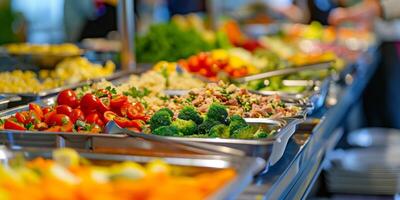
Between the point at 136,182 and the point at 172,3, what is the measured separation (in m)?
8.74

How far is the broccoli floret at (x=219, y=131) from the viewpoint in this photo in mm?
2361

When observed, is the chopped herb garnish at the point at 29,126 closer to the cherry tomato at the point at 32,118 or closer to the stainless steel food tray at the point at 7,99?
the cherry tomato at the point at 32,118

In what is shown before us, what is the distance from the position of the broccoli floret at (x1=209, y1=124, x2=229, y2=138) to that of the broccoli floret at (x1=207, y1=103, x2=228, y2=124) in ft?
0.44

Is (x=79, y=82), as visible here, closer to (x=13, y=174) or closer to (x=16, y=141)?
(x=16, y=141)

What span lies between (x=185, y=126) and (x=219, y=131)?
0.13m

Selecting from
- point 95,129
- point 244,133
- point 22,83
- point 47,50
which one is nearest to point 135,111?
point 95,129

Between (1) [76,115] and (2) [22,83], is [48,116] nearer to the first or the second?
(1) [76,115]

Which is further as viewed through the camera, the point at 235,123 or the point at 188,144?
the point at 235,123

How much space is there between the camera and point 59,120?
2537mm

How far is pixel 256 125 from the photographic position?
2.56 m

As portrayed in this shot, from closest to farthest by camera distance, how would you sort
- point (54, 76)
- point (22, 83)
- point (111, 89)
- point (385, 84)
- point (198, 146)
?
point (198, 146) → point (111, 89) → point (22, 83) → point (54, 76) → point (385, 84)

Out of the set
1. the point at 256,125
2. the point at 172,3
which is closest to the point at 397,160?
the point at 256,125

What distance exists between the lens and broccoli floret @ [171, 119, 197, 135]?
2426mm

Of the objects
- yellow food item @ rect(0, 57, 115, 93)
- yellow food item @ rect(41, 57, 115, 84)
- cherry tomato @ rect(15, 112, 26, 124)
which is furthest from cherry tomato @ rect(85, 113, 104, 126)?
yellow food item @ rect(41, 57, 115, 84)
